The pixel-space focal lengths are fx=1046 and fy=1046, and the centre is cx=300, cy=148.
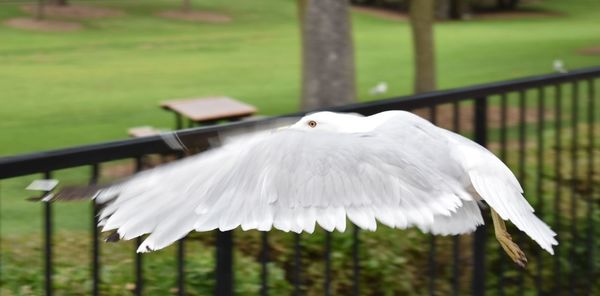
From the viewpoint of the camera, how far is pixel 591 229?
5.36 m

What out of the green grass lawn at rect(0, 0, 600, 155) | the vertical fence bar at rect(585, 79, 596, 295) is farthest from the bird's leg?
the green grass lawn at rect(0, 0, 600, 155)

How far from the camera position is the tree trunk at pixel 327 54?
12.7 meters

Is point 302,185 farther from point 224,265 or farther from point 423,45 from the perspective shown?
point 423,45

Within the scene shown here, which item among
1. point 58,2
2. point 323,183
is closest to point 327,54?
point 323,183

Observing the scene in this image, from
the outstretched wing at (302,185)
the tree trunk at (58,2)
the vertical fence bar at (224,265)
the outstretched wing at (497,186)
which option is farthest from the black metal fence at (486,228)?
the tree trunk at (58,2)

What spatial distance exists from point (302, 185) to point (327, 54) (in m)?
10.4

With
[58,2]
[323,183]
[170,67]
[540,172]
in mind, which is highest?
[58,2]

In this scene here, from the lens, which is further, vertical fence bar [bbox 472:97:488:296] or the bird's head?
vertical fence bar [bbox 472:97:488:296]

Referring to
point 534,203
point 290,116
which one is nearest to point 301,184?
point 290,116

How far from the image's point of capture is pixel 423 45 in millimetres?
14789

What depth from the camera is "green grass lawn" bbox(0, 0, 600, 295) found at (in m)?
11.6

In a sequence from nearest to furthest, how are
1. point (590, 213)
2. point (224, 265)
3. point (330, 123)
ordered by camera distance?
point (330, 123) → point (224, 265) → point (590, 213)

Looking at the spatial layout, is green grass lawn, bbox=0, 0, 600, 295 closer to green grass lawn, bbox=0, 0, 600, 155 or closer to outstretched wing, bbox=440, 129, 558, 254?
green grass lawn, bbox=0, 0, 600, 155

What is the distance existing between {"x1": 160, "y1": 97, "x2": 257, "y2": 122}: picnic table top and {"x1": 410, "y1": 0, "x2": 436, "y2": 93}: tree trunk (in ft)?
14.9
